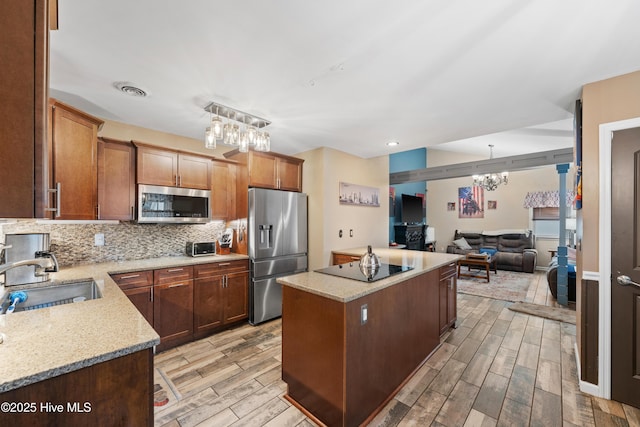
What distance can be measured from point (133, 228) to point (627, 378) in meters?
4.70

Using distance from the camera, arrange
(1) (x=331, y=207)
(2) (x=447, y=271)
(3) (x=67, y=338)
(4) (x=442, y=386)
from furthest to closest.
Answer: (1) (x=331, y=207), (2) (x=447, y=271), (4) (x=442, y=386), (3) (x=67, y=338)

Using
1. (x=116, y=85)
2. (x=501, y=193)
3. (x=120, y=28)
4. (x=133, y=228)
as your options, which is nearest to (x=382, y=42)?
(x=120, y=28)

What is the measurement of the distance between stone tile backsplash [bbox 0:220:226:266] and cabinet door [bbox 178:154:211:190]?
60 centimetres

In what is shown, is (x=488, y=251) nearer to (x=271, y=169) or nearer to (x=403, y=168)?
(x=403, y=168)

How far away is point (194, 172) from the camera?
130 inches

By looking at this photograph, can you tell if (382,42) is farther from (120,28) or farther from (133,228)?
(133,228)

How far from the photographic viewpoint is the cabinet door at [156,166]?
2908 millimetres

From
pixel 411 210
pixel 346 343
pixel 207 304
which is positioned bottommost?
pixel 207 304

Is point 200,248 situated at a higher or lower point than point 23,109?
lower

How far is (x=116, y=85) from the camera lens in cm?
219

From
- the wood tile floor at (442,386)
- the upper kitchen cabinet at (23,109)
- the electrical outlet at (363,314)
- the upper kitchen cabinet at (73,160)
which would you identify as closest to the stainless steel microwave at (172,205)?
the upper kitchen cabinet at (73,160)

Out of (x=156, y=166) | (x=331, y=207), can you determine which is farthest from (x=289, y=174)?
(x=156, y=166)

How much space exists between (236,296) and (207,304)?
1.19 ft

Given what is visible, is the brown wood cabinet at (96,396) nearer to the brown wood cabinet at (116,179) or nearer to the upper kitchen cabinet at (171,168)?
the brown wood cabinet at (116,179)
